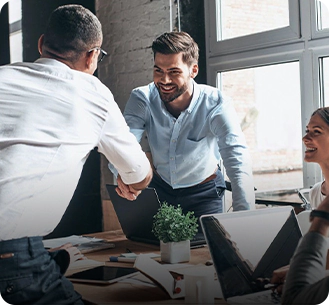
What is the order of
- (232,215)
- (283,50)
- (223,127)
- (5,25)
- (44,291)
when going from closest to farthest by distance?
(44,291), (232,215), (223,127), (283,50), (5,25)

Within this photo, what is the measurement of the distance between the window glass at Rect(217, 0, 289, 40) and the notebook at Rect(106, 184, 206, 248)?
157cm

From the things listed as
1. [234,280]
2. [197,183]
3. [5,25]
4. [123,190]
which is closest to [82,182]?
[5,25]

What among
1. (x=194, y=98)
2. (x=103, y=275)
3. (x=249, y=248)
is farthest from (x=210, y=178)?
(x=249, y=248)

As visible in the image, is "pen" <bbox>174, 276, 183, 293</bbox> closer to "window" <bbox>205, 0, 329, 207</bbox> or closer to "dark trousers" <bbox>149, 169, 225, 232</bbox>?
"dark trousers" <bbox>149, 169, 225, 232</bbox>

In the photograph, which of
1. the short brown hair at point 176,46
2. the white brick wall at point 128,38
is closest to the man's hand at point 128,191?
the short brown hair at point 176,46

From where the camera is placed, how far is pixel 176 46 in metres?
2.53

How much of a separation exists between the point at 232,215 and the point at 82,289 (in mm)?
517

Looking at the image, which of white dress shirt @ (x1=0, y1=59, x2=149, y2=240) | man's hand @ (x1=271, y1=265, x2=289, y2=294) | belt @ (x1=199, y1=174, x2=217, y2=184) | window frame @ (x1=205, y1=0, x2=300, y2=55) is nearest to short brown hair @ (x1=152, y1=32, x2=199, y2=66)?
belt @ (x1=199, y1=174, x2=217, y2=184)

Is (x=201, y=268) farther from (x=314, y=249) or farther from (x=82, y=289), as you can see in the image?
(x=314, y=249)

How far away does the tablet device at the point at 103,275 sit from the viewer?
1624 mm

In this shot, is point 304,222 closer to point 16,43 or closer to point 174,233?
point 174,233

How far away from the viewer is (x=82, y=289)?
157 centimetres

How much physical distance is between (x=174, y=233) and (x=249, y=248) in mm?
455

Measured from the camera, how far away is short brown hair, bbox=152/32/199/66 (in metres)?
2.51
